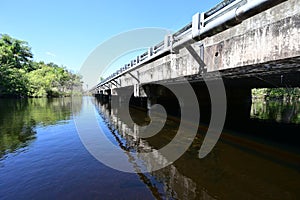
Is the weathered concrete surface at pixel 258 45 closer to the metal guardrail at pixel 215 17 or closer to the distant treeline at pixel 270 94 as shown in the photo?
the metal guardrail at pixel 215 17

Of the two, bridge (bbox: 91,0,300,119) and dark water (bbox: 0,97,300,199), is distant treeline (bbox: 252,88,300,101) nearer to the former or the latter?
dark water (bbox: 0,97,300,199)

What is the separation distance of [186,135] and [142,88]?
7.51m

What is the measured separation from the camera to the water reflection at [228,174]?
4.55m

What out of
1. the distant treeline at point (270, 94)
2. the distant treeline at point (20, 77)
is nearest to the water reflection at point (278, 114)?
the distant treeline at point (270, 94)

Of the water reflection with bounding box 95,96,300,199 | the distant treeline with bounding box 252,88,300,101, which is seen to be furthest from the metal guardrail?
the distant treeline with bounding box 252,88,300,101

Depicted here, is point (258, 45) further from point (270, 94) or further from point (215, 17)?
point (270, 94)

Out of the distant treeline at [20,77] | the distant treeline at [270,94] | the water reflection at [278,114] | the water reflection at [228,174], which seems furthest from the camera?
the distant treeline at [20,77]

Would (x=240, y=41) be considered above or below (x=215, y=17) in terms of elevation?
below

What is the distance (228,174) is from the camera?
18.2ft

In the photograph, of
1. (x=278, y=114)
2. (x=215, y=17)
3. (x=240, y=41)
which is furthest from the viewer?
(x=278, y=114)

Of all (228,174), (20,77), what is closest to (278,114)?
(228,174)

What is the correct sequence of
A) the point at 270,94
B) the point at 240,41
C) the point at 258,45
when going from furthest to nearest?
the point at 270,94 → the point at 240,41 → the point at 258,45

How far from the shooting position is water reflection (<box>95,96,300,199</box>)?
14.9ft

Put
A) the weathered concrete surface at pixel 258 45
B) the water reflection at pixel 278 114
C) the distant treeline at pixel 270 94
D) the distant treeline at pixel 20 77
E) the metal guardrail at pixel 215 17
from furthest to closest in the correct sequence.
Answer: the distant treeline at pixel 20 77 → the distant treeline at pixel 270 94 → the water reflection at pixel 278 114 → the metal guardrail at pixel 215 17 → the weathered concrete surface at pixel 258 45
